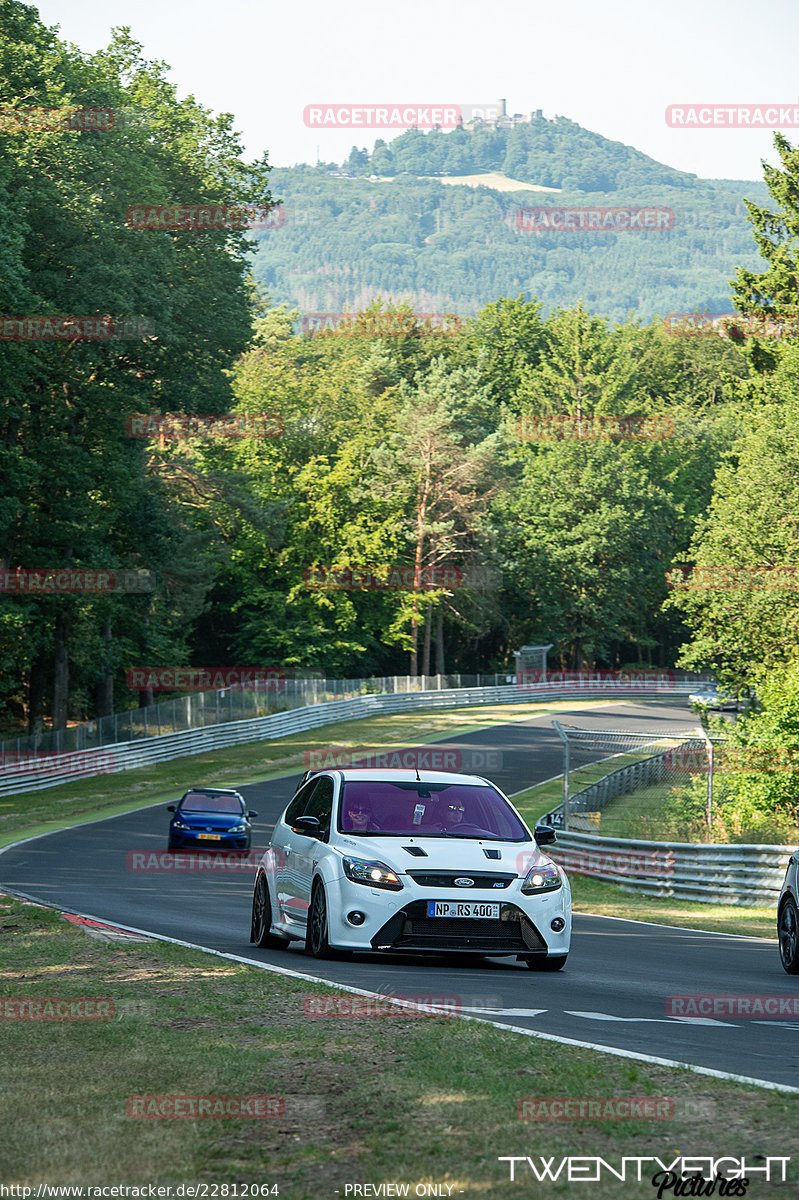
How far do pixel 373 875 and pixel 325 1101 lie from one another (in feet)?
17.2

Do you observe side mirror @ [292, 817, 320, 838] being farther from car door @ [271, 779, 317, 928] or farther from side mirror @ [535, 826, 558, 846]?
side mirror @ [535, 826, 558, 846]

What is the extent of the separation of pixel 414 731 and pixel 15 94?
3287 centimetres

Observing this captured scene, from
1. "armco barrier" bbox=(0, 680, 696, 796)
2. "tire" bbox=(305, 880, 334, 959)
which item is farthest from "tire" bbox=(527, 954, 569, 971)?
"armco barrier" bbox=(0, 680, 696, 796)

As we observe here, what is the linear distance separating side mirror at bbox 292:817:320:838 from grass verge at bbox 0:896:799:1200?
10.4 ft

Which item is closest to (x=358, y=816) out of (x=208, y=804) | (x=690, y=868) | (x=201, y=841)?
(x=690, y=868)

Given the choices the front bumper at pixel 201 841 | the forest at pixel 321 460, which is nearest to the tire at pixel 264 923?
the front bumper at pixel 201 841

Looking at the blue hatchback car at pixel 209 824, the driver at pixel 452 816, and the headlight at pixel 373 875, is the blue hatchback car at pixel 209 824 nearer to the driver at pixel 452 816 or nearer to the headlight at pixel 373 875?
the driver at pixel 452 816

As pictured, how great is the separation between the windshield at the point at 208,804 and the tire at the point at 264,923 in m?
17.5

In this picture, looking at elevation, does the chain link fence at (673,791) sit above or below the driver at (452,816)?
below

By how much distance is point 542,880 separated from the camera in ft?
38.9

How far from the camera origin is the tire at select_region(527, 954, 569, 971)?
12008 millimetres

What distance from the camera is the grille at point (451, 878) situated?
11.5 meters

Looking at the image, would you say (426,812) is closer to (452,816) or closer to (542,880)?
(452,816)

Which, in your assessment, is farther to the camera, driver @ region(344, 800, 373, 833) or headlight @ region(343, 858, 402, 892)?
driver @ region(344, 800, 373, 833)
